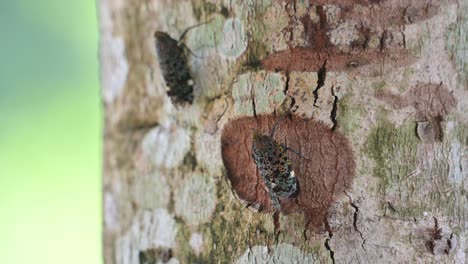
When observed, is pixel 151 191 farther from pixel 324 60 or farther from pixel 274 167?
pixel 324 60

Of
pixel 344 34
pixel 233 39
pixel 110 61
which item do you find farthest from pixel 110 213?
pixel 344 34

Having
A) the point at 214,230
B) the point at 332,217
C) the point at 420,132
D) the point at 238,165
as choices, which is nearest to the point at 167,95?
the point at 238,165

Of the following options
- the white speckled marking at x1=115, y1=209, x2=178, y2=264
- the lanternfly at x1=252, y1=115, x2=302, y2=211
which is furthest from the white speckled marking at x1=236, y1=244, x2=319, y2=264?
the white speckled marking at x1=115, y1=209, x2=178, y2=264

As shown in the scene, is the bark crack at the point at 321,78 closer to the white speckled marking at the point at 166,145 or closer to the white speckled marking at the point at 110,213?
the white speckled marking at the point at 166,145

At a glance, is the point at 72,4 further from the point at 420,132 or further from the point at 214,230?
the point at 420,132

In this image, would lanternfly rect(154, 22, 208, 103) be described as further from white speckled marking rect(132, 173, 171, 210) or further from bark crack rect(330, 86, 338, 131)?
bark crack rect(330, 86, 338, 131)

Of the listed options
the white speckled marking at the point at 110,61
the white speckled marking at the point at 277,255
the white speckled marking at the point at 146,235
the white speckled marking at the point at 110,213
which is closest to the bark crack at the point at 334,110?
the white speckled marking at the point at 277,255
